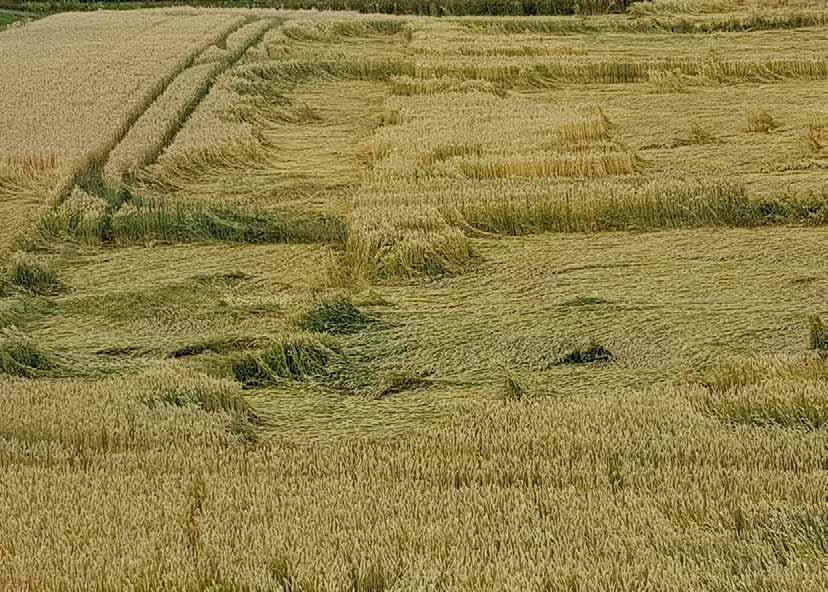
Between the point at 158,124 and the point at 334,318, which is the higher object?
the point at 334,318

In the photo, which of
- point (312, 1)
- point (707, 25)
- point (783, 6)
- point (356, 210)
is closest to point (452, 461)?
point (356, 210)

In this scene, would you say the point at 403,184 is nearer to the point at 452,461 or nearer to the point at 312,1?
the point at 452,461

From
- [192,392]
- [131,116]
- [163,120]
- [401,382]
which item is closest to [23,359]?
[192,392]

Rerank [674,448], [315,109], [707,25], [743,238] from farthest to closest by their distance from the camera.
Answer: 1. [707,25]
2. [315,109]
3. [743,238]
4. [674,448]

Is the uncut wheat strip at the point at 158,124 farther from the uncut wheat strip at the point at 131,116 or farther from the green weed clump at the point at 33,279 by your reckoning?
the green weed clump at the point at 33,279

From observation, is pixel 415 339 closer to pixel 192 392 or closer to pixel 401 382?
pixel 401 382

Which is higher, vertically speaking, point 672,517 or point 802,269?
point 672,517
